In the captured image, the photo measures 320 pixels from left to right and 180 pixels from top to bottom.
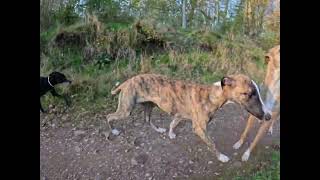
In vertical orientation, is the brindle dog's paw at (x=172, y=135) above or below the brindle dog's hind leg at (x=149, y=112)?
below

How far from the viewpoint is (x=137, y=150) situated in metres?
2.55

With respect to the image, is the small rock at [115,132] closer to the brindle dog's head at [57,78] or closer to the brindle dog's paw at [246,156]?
the brindle dog's head at [57,78]

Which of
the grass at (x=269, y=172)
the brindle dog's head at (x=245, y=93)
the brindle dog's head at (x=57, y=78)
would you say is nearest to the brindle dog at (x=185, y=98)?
the brindle dog's head at (x=245, y=93)

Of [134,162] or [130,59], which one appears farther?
[130,59]

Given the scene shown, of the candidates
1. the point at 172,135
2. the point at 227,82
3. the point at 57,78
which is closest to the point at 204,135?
the point at 172,135

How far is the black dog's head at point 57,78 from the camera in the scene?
8.53 ft

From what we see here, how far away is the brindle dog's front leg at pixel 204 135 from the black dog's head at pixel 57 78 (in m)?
0.64

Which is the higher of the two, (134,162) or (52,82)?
(52,82)

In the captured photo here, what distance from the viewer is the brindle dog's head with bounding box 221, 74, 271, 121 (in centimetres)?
254

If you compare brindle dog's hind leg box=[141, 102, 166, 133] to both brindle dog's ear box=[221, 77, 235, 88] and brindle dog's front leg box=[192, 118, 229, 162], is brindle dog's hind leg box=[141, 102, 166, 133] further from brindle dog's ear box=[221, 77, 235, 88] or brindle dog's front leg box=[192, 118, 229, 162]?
brindle dog's ear box=[221, 77, 235, 88]

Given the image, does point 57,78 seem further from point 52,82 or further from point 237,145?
point 237,145

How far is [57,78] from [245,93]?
0.89 meters
